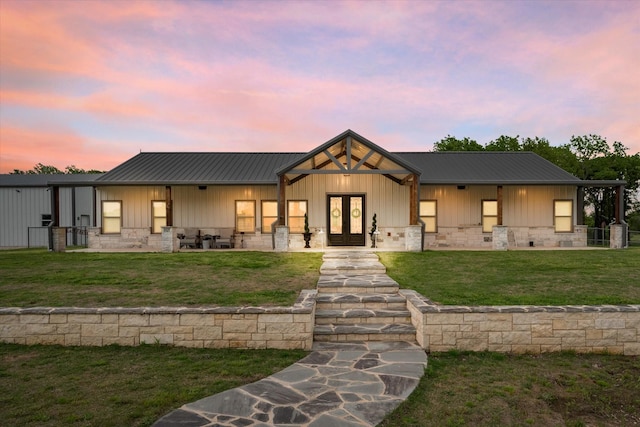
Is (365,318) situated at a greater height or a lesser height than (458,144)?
lesser

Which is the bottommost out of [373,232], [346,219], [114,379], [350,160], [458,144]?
[114,379]

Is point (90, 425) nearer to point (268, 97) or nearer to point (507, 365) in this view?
point (507, 365)

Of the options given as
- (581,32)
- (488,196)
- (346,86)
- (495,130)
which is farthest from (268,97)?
(495,130)

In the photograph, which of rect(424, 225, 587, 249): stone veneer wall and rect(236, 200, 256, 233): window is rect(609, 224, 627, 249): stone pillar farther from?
rect(236, 200, 256, 233): window

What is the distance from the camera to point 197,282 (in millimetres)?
8367

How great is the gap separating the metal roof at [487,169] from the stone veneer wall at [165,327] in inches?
461

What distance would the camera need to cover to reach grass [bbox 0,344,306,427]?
3453 millimetres

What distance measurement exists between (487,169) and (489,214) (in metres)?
2.45

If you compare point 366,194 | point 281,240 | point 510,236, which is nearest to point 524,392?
point 281,240

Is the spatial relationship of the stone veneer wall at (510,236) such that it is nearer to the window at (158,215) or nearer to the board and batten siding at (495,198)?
the board and batten siding at (495,198)

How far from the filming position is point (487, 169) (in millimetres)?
17844

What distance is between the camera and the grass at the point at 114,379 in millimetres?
3453

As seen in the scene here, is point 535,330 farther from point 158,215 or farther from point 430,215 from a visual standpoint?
point 158,215

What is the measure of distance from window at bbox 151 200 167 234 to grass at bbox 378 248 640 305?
10.4 m
